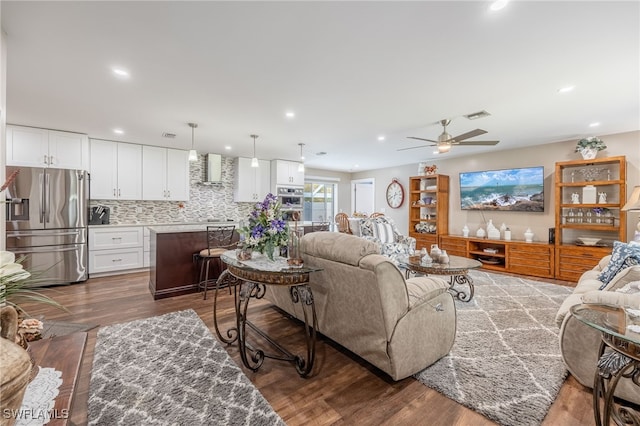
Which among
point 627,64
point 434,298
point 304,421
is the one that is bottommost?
point 304,421

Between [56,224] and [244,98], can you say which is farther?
[56,224]

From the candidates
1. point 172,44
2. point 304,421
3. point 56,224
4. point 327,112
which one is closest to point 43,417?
point 304,421

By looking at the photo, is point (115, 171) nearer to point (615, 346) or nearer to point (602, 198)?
point (615, 346)

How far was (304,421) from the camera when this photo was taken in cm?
164

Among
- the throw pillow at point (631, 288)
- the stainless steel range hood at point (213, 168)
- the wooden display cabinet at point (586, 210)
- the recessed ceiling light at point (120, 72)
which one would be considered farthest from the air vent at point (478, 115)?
the stainless steel range hood at point (213, 168)

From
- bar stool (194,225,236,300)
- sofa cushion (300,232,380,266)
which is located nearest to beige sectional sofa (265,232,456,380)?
sofa cushion (300,232,380,266)

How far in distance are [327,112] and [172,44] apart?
6.07ft

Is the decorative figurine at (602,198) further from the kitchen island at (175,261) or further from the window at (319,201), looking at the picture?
the kitchen island at (175,261)

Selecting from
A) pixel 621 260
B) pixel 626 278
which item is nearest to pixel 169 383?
pixel 626 278

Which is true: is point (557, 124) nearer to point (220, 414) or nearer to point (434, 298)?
point (434, 298)

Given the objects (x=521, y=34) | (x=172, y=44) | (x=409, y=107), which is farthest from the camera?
(x=409, y=107)

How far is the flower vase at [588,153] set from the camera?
446 centimetres

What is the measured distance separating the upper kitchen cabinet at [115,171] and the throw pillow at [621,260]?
6.69m

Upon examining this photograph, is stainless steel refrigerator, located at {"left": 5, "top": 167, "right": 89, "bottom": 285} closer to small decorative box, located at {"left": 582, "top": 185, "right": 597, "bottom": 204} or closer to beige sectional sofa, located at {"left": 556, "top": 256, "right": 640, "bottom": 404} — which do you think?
beige sectional sofa, located at {"left": 556, "top": 256, "right": 640, "bottom": 404}
